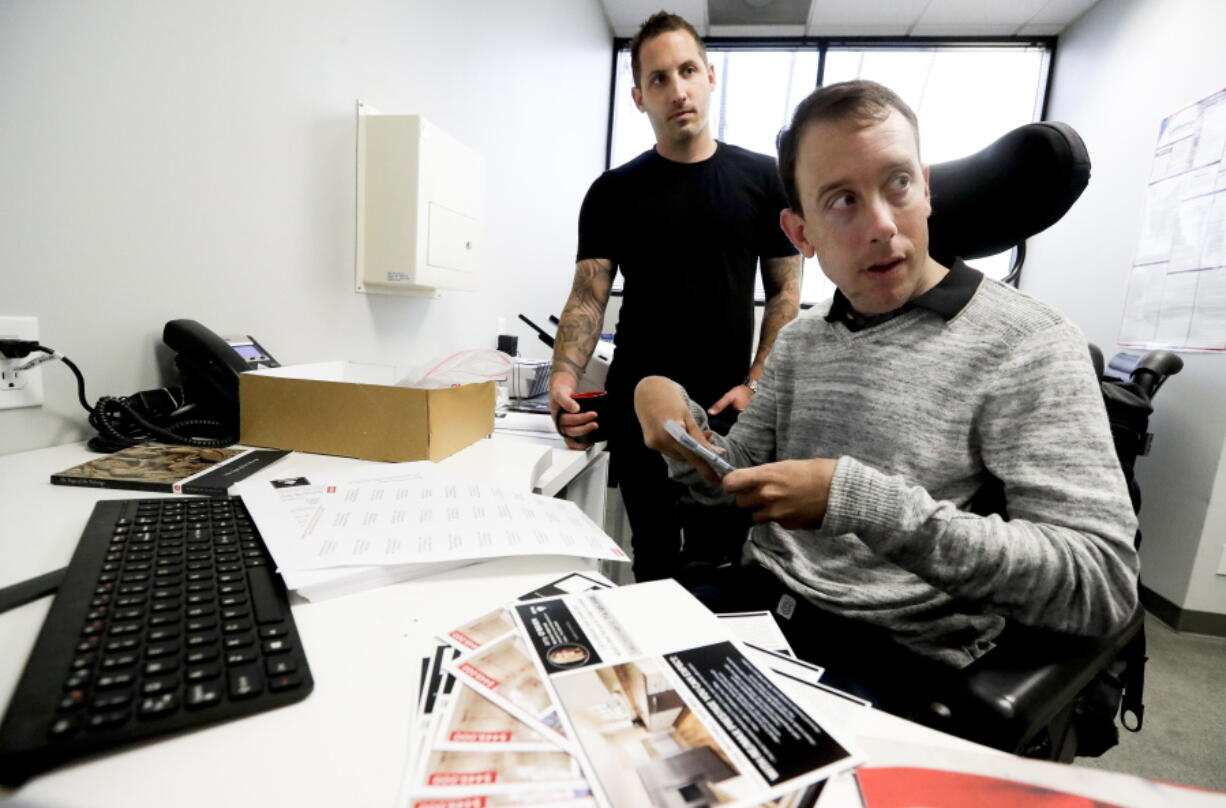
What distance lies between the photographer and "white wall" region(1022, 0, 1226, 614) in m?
1.97

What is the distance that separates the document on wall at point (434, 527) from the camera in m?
Answer: 0.57

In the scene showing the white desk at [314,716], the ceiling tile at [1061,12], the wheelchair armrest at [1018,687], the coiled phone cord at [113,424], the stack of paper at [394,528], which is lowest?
the wheelchair armrest at [1018,687]

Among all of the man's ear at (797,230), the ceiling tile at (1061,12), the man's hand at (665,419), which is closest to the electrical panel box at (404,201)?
the man's hand at (665,419)

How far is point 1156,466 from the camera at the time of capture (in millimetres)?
2166

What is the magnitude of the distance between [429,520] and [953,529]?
564 mm

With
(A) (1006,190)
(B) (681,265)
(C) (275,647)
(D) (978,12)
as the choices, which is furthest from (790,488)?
(D) (978,12)

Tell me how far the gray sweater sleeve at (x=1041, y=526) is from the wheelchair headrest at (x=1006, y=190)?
1.02 ft

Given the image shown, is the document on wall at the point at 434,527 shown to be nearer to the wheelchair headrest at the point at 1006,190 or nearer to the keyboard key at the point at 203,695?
the keyboard key at the point at 203,695

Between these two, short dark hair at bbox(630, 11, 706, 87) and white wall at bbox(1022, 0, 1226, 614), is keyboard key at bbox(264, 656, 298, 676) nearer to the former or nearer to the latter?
short dark hair at bbox(630, 11, 706, 87)

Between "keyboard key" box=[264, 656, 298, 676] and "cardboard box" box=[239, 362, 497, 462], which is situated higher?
"cardboard box" box=[239, 362, 497, 462]

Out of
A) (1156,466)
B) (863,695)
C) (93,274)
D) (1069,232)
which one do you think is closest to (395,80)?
(93,274)

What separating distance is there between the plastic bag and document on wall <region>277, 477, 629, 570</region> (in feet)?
0.89

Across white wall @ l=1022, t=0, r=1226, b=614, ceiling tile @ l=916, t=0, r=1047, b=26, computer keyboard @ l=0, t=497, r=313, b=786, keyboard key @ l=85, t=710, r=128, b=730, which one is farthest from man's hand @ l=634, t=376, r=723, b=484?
ceiling tile @ l=916, t=0, r=1047, b=26

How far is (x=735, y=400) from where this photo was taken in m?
1.33
